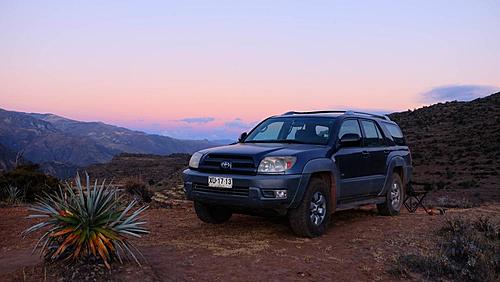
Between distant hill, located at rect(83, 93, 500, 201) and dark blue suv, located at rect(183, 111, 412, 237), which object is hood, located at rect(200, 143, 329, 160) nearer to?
dark blue suv, located at rect(183, 111, 412, 237)

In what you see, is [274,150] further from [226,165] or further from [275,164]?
[226,165]

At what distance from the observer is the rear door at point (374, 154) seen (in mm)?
8578

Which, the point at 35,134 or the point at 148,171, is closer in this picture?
the point at 148,171

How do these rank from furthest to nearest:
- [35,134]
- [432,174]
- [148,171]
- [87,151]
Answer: [35,134] → [87,151] → [148,171] → [432,174]

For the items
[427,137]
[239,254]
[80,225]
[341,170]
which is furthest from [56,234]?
[427,137]

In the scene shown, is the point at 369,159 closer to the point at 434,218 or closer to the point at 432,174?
the point at 434,218

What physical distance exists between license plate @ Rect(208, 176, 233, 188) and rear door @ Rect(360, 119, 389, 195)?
2745mm

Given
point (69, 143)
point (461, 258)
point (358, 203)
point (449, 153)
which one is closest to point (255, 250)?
point (358, 203)

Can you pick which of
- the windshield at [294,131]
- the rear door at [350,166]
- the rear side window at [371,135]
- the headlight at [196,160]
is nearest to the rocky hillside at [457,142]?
the rear side window at [371,135]

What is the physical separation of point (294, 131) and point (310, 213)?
1579 millimetres

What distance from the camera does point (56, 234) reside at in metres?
5.04

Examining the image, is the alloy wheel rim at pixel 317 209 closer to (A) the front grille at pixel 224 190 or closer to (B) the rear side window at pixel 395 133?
(A) the front grille at pixel 224 190

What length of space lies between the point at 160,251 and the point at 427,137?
4157cm

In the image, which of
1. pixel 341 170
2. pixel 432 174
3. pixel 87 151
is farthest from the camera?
pixel 87 151
